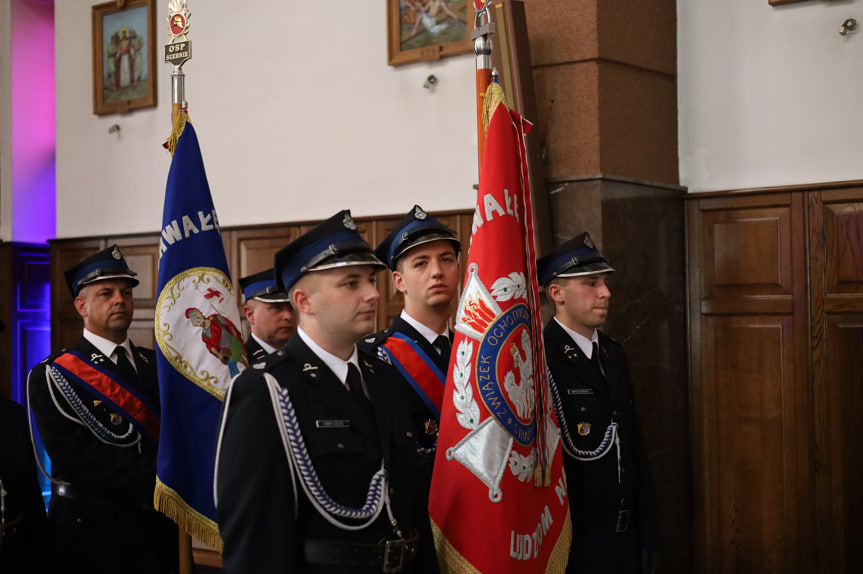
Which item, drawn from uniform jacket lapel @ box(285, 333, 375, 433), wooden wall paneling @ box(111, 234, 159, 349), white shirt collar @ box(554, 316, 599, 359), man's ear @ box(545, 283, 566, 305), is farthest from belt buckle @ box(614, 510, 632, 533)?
wooden wall paneling @ box(111, 234, 159, 349)

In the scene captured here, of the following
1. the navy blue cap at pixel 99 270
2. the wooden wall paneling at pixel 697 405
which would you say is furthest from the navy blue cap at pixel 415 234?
the wooden wall paneling at pixel 697 405

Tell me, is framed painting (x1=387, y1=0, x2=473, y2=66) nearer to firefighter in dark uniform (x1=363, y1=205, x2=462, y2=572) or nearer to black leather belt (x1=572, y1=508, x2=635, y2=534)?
firefighter in dark uniform (x1=363, y1=205, x2=462, y2=572)

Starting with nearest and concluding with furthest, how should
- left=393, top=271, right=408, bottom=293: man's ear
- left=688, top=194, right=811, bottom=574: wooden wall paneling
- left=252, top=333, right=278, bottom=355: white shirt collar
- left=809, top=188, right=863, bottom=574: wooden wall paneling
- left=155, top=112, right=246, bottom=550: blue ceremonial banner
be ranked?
left=393, top=271, right=408, bottom=293: man's ear
left=155, top=112, right=246, bottom=550: blue ceremonial banner
left=252, top=333, right=278, bottom=355: white shirt collar
left=809, top=188, right=863, bottom=574: wooden wall paneling
left=688, top=194, right=811, bottom=574: wooden wall paneling

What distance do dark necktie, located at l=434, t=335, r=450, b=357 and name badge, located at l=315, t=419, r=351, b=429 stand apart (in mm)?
815

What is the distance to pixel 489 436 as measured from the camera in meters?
2.55

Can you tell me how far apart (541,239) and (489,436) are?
4.95 ft

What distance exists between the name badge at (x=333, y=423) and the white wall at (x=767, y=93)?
10.1ft

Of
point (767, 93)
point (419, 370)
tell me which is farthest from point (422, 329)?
point (767, 93)

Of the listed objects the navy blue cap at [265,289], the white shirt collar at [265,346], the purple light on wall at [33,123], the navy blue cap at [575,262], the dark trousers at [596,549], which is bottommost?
the dark trousers at [596,549]

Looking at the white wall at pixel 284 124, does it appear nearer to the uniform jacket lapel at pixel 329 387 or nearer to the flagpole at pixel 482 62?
the flagpole at pixel 482 62

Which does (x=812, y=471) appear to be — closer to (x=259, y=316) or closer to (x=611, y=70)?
(x=611, y=70)

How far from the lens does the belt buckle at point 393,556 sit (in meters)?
1.97

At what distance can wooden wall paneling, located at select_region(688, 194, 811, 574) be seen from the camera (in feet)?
14.2

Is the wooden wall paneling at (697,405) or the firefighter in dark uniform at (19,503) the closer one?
the firefighter in dark uniform at (19,503)
